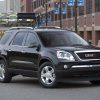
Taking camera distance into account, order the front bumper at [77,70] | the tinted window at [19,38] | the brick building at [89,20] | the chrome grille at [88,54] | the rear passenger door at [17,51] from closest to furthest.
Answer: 1. the front bumper at [77,70]
2. the chrome grille at [88,54]
3. the rear passenger door at [17,51]
4. the tinted window at [19,38]
5. the brick building at [89,20]

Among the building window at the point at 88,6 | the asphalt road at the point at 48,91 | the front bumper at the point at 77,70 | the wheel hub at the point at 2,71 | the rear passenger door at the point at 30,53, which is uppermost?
the building window at the point at 88,6

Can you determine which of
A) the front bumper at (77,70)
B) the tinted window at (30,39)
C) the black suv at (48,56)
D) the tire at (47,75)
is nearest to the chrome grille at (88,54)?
the black suv at (48,56)

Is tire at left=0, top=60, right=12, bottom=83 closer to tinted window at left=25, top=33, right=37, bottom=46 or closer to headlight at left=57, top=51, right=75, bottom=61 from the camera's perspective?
tinted window at left=25, top=33, right=37, bottom=46

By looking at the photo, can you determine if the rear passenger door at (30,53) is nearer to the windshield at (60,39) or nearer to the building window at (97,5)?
the windshield at (60,39)

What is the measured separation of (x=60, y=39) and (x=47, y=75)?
51.3 inches

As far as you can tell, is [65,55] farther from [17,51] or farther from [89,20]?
[89,20]

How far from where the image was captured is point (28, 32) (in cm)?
1349

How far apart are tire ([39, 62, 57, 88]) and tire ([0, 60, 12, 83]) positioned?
78.2 inches

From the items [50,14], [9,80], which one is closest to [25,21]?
[50,14]

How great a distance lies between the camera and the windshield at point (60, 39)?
12.8m

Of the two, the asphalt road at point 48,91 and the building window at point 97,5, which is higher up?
the building window at point 97,5

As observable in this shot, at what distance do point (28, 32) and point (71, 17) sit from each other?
65380 mm

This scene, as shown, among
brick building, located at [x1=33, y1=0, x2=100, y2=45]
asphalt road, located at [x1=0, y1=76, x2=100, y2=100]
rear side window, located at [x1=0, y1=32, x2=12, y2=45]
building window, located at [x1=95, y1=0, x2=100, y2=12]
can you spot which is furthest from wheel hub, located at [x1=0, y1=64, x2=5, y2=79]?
building window, located at [x1=95, y1=0, x2=100, y2=12]

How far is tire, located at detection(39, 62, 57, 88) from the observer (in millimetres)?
12102
